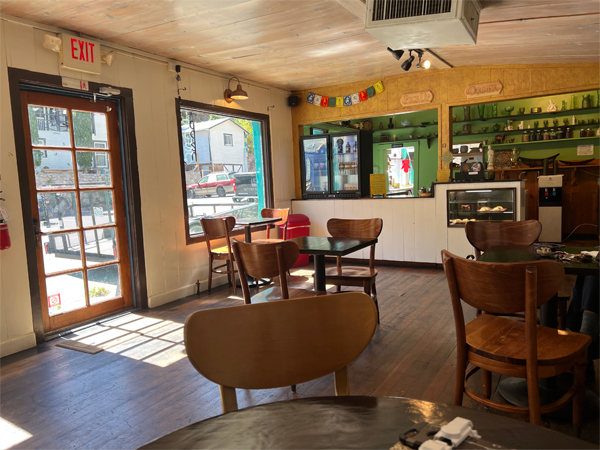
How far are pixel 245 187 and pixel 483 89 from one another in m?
3.58

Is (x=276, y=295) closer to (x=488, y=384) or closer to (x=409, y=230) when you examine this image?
(x=488, y=384)

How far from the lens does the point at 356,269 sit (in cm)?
391

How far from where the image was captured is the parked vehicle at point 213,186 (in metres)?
5.55

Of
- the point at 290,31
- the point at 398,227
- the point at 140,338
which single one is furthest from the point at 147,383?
the point at 398,227

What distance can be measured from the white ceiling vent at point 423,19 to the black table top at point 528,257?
152cm

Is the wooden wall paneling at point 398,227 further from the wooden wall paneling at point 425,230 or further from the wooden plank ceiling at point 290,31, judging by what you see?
the wooden plank ceiling at point 290,31

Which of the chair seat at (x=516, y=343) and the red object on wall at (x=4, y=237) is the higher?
the red object on wall at (x=4, y=237)

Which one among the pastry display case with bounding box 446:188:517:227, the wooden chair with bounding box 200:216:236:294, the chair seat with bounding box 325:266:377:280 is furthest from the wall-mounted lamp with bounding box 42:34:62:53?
the pastry display case with bounding box 446:188:517:227

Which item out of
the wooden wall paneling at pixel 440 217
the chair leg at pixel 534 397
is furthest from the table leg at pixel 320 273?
the wooden wall paneling at pixel 440 217

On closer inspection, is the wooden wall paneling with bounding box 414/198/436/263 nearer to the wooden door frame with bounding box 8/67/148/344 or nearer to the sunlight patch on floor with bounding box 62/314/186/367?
the sunlight patch on floor with bounding box 62/314/186/367

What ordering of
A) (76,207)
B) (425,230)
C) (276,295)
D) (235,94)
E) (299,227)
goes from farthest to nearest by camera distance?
1. (299,227)
2. (425,230)
3. (235,94)
4. (76,207)
5. (276,295)

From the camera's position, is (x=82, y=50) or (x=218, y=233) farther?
(x=218, y=233)

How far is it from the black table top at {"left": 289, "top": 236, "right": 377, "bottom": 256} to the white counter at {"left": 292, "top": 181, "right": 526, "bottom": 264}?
111 inches

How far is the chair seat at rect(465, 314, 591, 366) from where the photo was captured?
72.0 inches
